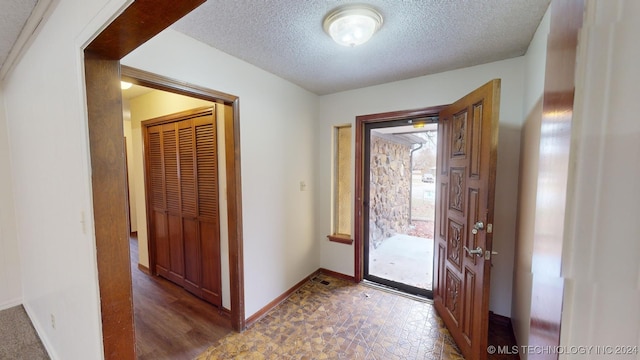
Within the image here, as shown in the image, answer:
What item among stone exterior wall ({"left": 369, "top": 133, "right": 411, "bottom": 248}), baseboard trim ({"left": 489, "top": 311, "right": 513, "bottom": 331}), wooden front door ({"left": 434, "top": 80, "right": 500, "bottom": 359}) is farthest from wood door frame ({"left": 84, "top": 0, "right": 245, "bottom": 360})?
stone exterior wall ({"left": 369, "top": 133, "right": 411, "bottom": 248})

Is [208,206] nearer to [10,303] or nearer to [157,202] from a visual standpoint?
[157,202]

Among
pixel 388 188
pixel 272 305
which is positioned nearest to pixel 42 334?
pixel 272 305

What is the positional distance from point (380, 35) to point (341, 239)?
2.21 metres

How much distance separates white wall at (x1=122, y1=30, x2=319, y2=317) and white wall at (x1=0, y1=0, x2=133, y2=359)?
1.46ft

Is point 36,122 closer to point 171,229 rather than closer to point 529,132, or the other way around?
point 171,229

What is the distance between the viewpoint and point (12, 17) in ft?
4.82

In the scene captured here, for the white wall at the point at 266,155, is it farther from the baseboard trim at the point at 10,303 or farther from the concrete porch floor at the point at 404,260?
the baseboard trim at the point at 10,303

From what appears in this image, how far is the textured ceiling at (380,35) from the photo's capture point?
1.39m

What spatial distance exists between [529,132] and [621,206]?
2050mm

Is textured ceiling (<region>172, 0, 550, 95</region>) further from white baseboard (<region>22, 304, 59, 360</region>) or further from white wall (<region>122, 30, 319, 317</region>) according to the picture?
white baseboard (<region>22, 304, 59, 360</region>)

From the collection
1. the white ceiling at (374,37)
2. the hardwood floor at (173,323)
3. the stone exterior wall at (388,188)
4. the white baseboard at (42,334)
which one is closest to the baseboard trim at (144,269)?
the hardwood floor at (173,323)

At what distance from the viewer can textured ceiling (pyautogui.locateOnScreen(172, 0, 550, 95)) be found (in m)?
1.39

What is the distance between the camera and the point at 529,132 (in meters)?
1.70

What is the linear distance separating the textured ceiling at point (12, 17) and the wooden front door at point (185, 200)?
3.79 ft
